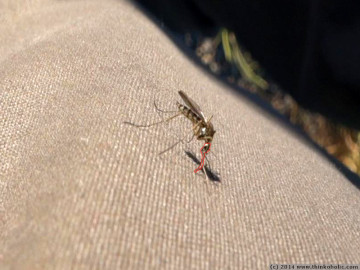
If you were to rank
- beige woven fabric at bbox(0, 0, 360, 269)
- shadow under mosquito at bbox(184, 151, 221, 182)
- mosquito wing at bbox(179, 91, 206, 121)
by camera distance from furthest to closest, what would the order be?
mosquito wing at bbox(179, 91, 206, 121)
shadow under mosquito at bbox(184, 151, 221, 182)
beige woven fabric at bbox(0, 0, 360, 269)

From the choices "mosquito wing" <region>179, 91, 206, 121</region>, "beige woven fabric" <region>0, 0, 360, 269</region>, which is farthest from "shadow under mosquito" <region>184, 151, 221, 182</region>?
"mosquito wing" <region>179, 91, 206, 121</region>

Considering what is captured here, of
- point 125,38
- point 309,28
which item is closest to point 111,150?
point 125,38

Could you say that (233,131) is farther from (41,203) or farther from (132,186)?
(41,203)

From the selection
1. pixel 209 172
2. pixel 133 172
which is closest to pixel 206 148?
pixel 209 172

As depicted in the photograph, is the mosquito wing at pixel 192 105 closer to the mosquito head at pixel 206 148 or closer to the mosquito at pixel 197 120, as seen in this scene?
the mosquito at pixel 197 120

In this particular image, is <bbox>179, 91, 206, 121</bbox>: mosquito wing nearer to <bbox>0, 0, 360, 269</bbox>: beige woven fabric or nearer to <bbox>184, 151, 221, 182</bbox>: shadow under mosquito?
<bbox>0, 0, 360, 269</bbox>: beige woven fabric

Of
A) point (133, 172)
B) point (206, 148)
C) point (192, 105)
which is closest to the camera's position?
point (133, 172)

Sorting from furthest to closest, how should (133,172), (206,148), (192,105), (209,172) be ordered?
1. (192,105)
2. (206,148)
3. (209,172)
4. (133,172)

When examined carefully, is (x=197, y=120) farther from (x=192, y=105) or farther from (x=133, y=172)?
(x=133, y=172)

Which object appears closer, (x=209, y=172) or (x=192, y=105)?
(x=209, y=172)
